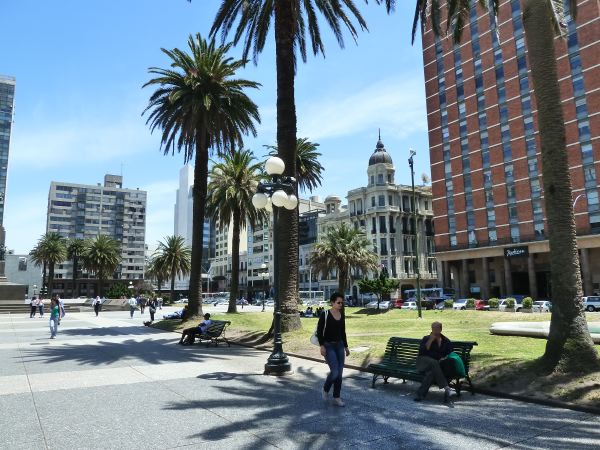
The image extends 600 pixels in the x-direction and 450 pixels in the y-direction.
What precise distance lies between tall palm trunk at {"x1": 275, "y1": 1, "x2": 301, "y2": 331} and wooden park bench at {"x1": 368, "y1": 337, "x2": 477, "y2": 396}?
279 inches

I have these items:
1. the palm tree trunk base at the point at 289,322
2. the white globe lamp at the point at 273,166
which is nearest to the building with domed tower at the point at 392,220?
the palm tree trunk base at the point at 289,322

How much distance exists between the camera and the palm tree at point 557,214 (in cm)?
863

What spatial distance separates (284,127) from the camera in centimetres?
1727

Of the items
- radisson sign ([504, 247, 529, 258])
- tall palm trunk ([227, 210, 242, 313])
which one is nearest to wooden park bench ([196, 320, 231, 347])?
tall palm trunk ([227, 210, 242, 313])

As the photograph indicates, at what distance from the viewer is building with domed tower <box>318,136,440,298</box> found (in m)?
80.3

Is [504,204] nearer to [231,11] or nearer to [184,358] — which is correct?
[231,11]

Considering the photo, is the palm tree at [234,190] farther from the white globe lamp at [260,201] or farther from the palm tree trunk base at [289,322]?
the white globe lamp at [260,201]

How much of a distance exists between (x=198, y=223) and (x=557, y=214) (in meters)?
20.1

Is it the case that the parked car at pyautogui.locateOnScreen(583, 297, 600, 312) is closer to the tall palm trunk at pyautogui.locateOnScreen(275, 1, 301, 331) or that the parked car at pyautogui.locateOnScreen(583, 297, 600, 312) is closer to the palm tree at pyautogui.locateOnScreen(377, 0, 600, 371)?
the tall palm trunk at pyautogui.locateOnScreen(275, 1, 301, 331)

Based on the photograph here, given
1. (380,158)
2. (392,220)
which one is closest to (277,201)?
(392,220)

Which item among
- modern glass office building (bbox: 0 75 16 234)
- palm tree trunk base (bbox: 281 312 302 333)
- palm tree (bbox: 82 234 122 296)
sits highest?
modern glass office building (bbox: 0 75 16 234)

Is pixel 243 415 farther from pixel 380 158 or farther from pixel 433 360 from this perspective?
pixel 380 158

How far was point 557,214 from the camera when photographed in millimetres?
9234

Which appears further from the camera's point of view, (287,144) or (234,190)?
(234,190)
